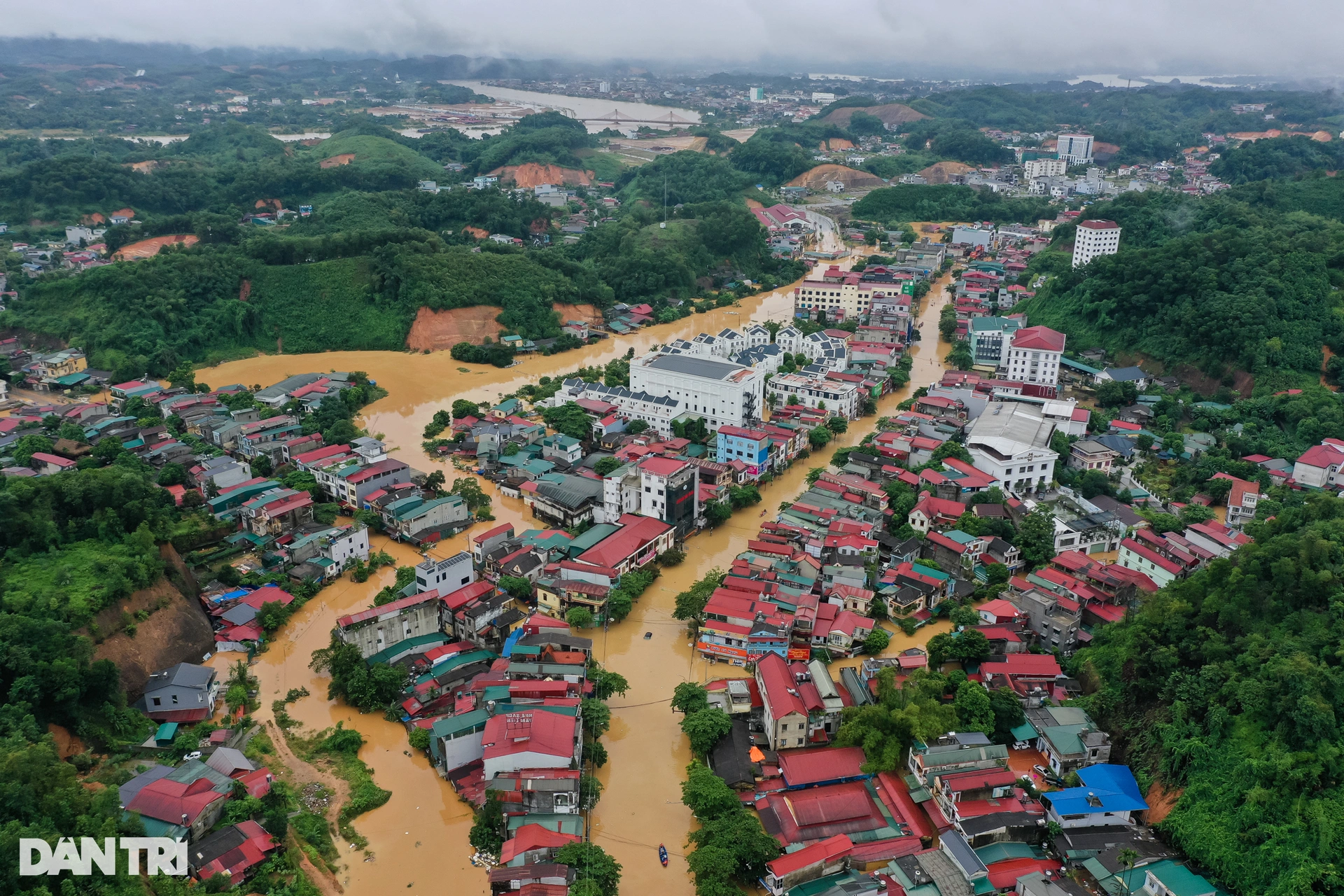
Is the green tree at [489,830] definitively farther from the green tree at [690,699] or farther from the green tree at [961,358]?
the green tree at [961,358]

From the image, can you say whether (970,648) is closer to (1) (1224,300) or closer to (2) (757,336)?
(2) (757,336)

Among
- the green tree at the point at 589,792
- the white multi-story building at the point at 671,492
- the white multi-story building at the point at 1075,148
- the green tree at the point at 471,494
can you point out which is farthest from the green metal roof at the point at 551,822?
the white multi-story building at the point at 1075,148

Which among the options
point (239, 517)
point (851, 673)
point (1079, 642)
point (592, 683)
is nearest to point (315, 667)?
point (592, 683)

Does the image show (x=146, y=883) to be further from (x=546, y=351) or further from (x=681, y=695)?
(x=546, y=351)

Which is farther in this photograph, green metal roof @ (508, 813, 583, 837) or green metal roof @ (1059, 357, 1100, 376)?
green metal roof @ (1059, 357, 1100, 376)

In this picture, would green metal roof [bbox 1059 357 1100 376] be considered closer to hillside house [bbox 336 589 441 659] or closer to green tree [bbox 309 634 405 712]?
hillside house [bbox 336 589 441 659]

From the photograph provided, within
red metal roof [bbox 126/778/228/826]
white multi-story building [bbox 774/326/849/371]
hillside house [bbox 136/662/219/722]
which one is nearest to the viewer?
red metal roof [bbox 126/778/228/826]

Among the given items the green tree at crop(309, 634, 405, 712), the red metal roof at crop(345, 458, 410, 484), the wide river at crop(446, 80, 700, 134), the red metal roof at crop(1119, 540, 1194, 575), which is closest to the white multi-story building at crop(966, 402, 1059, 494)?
the red metal roof at crop(1119, 540, 1194, 575)
